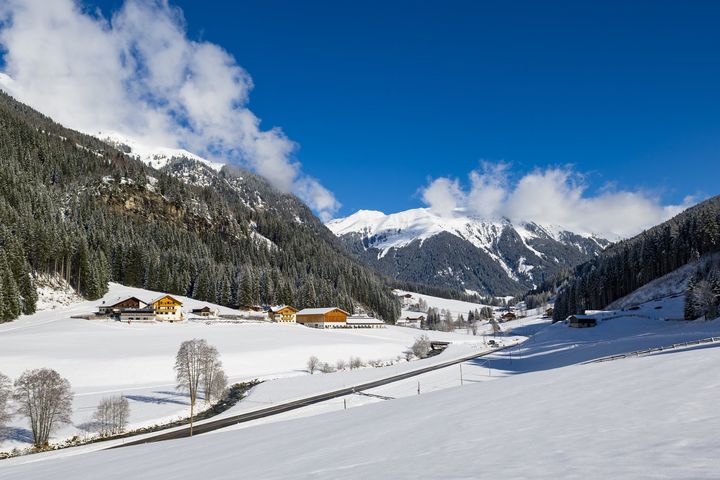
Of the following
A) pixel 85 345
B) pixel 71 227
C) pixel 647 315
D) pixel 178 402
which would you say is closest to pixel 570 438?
pixel 178 402

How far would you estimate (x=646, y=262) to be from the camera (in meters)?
151

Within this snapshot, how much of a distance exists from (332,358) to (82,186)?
14245cm

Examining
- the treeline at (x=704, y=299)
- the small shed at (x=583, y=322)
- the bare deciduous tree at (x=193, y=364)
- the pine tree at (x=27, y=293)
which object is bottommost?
the small shed at (x=583, y=322)

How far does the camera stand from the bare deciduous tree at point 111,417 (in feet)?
142

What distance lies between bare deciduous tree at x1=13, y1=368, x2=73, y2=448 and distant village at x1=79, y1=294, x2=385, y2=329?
62428 millimetres

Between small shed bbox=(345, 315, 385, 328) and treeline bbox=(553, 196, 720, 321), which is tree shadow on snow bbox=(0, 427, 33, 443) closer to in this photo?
small shed bbox=(345, 315, 385, 328)

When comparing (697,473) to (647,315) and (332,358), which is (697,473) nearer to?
(332,358)

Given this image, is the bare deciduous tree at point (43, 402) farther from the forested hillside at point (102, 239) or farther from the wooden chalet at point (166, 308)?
the wooden chalet at point (166, 308)

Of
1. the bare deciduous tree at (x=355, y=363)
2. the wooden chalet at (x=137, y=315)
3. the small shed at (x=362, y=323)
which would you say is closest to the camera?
the bare deciduous tree at (x=355, y=363)

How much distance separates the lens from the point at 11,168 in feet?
449

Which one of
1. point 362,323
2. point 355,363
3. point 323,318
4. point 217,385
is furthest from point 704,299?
point 323,318

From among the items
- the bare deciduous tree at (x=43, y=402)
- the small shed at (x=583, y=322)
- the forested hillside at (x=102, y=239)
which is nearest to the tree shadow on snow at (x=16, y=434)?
the bare deciduous tree at (x=43, y=402)

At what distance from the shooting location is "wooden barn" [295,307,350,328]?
138000 mm

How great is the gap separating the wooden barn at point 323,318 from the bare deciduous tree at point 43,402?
97.1 meters
